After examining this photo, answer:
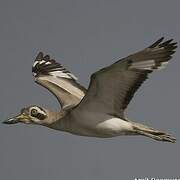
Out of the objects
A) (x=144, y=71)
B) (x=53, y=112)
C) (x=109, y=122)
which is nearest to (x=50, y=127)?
(x=53, y=112)

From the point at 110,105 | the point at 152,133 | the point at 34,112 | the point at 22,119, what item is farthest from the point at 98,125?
the point at 22,119

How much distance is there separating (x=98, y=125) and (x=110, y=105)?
428 mm

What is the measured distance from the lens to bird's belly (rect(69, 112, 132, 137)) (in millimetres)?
12547

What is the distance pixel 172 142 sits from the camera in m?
13.1

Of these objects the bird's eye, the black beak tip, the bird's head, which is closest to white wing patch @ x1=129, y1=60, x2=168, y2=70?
the bird's head

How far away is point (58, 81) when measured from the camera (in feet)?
52.3

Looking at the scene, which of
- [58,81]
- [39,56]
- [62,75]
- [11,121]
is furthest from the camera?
[39,56]

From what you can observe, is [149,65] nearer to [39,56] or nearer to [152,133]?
[152,133]

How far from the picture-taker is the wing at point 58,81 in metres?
14.4

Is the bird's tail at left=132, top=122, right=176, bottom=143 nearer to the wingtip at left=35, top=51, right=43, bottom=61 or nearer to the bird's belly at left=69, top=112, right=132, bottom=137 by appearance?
the bird's belly at left=69, top=112, right=132, bottom=137

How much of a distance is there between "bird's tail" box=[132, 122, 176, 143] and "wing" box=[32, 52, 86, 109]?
158 centimetres

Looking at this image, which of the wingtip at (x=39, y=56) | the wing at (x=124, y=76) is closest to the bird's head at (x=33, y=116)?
the wing at (x=124, y=76)

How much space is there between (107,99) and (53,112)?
1222 mm

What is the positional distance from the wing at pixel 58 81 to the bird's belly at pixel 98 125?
110 cm
